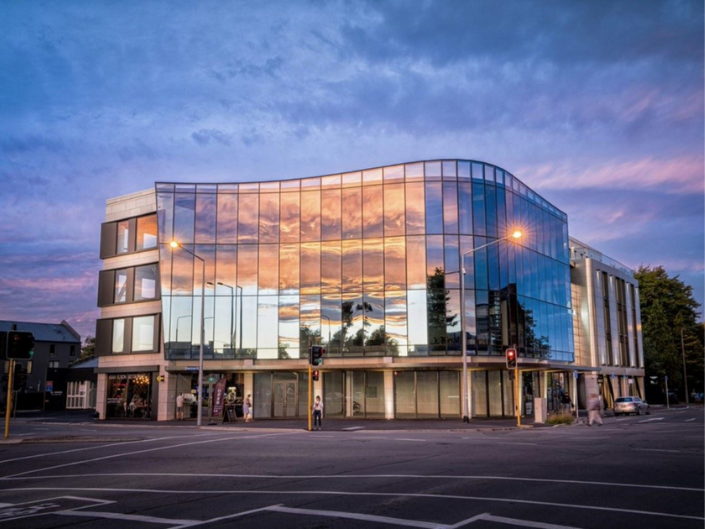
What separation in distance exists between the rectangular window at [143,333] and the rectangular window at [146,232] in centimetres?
553

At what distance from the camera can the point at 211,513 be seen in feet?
35.6

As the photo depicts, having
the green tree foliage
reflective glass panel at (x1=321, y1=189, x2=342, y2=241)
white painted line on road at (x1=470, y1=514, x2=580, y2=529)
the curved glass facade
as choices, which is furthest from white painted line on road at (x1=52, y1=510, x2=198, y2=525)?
the green tree foliage

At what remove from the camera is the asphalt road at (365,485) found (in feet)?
33.3

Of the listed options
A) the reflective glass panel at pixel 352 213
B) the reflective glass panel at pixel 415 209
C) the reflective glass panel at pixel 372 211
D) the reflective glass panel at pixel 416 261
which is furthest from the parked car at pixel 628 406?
the reflective glass panel at pixel 352 213

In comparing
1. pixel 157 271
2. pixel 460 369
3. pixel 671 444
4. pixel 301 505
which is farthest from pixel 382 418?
pixel 301 505

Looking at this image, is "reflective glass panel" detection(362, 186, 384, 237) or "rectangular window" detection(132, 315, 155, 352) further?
"rectangular window" detection(132, 315, 155, 352)

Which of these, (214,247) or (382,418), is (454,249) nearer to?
(382,418)

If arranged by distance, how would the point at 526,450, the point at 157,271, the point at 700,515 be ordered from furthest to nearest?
1. the point at 157,271
2. the point at 526,450
3. the point at 700,515

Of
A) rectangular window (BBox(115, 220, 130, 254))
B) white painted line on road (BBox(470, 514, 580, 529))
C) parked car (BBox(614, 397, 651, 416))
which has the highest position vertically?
rectangular window (BBox(115, 220, 130, 254))

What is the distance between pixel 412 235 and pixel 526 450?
26961mm

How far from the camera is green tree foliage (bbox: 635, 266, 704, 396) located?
9094 cm

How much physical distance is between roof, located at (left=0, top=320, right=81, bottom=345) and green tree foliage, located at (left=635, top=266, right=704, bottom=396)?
89.5 meters

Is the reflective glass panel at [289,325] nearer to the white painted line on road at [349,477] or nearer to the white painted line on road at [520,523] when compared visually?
the white painted line on road at [349,477]

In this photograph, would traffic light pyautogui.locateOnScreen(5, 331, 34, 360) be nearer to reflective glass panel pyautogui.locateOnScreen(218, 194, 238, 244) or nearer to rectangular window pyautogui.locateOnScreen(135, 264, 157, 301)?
reflective glass panel pyautogui.locateOnScreen(218, 194, 238, 244)
